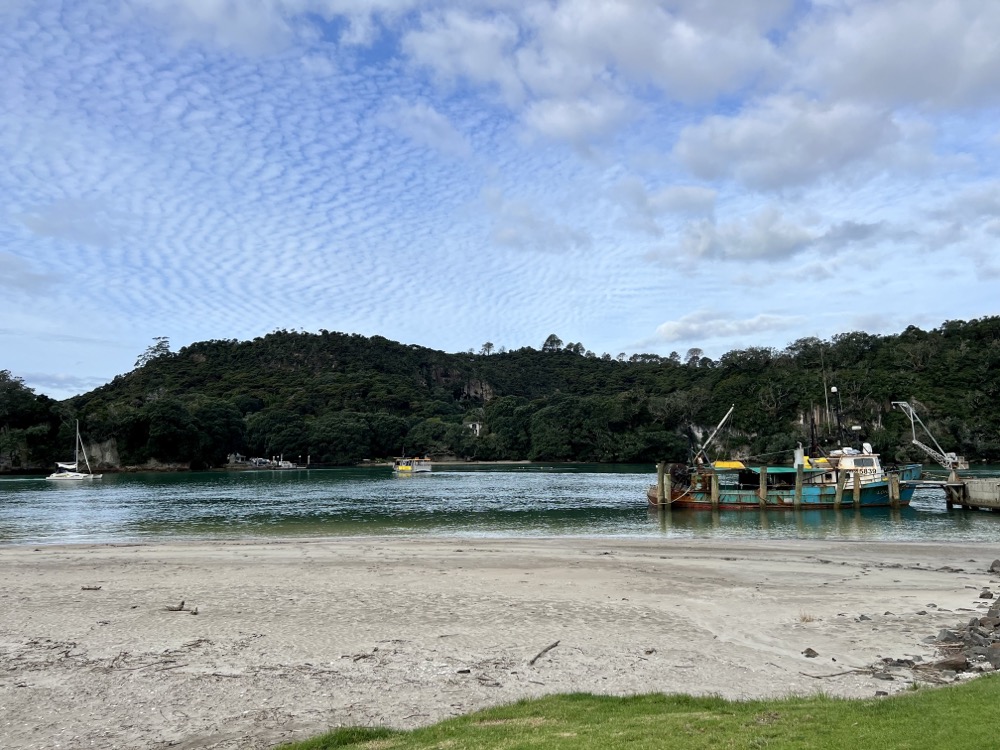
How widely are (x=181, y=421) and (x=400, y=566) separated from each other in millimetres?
120289

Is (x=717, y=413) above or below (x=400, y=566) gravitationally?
above

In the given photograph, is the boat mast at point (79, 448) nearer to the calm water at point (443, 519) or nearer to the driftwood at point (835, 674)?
the calm water at point (443, 519)

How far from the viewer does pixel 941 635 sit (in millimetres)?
12469

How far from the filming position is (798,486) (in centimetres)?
Result: 4441

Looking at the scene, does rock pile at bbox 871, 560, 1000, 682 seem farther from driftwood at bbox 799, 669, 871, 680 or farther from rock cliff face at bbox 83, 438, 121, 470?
rock cliff face at bbox 83, 438, 121, 470

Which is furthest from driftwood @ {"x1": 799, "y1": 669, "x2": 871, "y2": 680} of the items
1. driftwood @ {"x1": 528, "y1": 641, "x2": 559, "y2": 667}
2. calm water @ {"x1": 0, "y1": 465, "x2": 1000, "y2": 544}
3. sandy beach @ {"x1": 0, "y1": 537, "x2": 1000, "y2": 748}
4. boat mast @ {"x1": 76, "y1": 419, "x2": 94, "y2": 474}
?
boat mast @ {"x1": 76, "y1": 419, "x2": 94, "y2": 474}

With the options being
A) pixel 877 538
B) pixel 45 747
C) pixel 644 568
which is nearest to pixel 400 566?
pixel 644 568

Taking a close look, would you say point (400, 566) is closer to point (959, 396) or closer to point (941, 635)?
point (941, 635)

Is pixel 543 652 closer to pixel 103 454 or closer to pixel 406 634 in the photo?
pixel 406 634

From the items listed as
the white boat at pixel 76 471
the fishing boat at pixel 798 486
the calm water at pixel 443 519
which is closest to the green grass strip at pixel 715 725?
the calm water at pixel 443 519

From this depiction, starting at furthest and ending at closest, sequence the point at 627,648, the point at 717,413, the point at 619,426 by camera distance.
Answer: the point at 619,426
the point at 717,413
the point at 627,648

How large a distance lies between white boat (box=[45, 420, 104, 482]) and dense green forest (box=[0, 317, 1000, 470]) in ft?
12.4

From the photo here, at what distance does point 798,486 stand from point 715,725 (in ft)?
134

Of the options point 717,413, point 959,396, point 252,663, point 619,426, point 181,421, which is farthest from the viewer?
point 619,426
